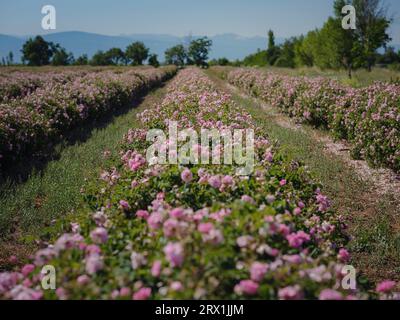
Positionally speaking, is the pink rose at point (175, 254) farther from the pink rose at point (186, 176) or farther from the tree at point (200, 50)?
the tree at point (200, 50)

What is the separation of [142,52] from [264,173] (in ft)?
341

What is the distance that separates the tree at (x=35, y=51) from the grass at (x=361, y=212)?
90.2 metres

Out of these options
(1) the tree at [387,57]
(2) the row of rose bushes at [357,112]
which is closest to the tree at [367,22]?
(2) the row of rose bushes at [357,112]

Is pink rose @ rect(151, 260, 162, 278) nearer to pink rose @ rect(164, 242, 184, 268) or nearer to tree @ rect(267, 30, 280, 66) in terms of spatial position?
pink rose @ rect(164, 242, 184, 268)

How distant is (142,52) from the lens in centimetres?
10275

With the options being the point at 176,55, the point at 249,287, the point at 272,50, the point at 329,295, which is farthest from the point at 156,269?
the point at 176,55

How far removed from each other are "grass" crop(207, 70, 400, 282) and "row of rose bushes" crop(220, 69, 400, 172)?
678 millimetres

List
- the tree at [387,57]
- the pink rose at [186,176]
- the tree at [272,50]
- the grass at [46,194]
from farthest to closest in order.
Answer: the tree at [387,57] < the tree at [272,50] < the grass at [46,194] < the pink rose at [186,176]

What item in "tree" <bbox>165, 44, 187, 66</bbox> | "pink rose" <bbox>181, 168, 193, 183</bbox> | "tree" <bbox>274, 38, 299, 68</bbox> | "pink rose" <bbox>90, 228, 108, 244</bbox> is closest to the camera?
"pink rose" <bbox>90, 228, 108, 244</bbox>

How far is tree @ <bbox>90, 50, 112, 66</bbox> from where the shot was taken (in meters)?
100

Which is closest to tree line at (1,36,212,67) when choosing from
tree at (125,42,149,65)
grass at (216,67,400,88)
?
tree at (125,42,149,65)

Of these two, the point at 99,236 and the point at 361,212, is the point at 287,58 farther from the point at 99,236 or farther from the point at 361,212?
the point at 99,236

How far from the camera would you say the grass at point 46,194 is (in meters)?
5.14
